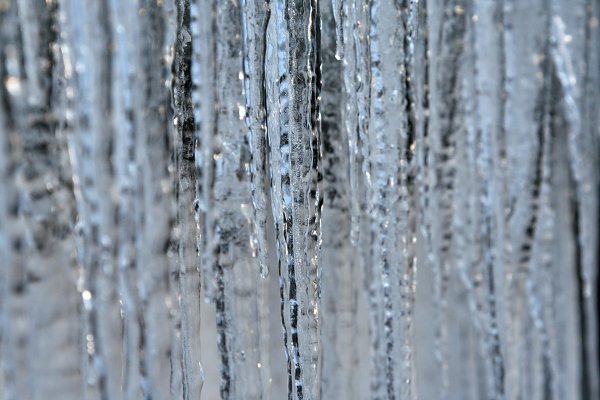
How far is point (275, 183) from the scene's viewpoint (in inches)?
22.3

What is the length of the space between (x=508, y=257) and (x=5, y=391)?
1.72 ft

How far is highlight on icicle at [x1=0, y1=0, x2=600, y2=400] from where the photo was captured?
1.56 feet

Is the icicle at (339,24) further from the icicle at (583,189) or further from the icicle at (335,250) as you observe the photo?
the icicle at (583,189)

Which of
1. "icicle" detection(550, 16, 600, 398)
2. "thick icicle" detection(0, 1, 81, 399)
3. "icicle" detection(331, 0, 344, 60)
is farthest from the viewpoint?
"icicle" detection(550, 16, 600, 398)

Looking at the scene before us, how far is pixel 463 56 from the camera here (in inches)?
26.9

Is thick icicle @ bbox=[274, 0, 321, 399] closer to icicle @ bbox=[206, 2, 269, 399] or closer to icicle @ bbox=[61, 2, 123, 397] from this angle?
icicle @ bbox=[206, 2, 269, 399]

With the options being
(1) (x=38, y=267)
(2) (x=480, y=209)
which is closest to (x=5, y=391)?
(1) (x=38, y=267)

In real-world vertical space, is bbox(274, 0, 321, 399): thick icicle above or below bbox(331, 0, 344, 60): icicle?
below

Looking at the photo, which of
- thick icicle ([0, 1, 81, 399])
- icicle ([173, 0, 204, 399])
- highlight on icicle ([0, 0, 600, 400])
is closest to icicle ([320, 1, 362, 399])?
highlight on icicle ([0, 0, 600, 400])

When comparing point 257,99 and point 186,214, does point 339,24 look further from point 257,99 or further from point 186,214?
point 186,214

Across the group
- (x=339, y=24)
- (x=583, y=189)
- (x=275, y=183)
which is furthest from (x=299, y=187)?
(x=583, y=189)

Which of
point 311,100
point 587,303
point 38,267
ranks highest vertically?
point 311,100

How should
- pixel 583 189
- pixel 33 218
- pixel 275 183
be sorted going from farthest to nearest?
pixel 583 189 → pixel 275 183 → pixel 33 218

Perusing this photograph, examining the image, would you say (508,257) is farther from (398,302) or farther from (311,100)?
(311,100)
